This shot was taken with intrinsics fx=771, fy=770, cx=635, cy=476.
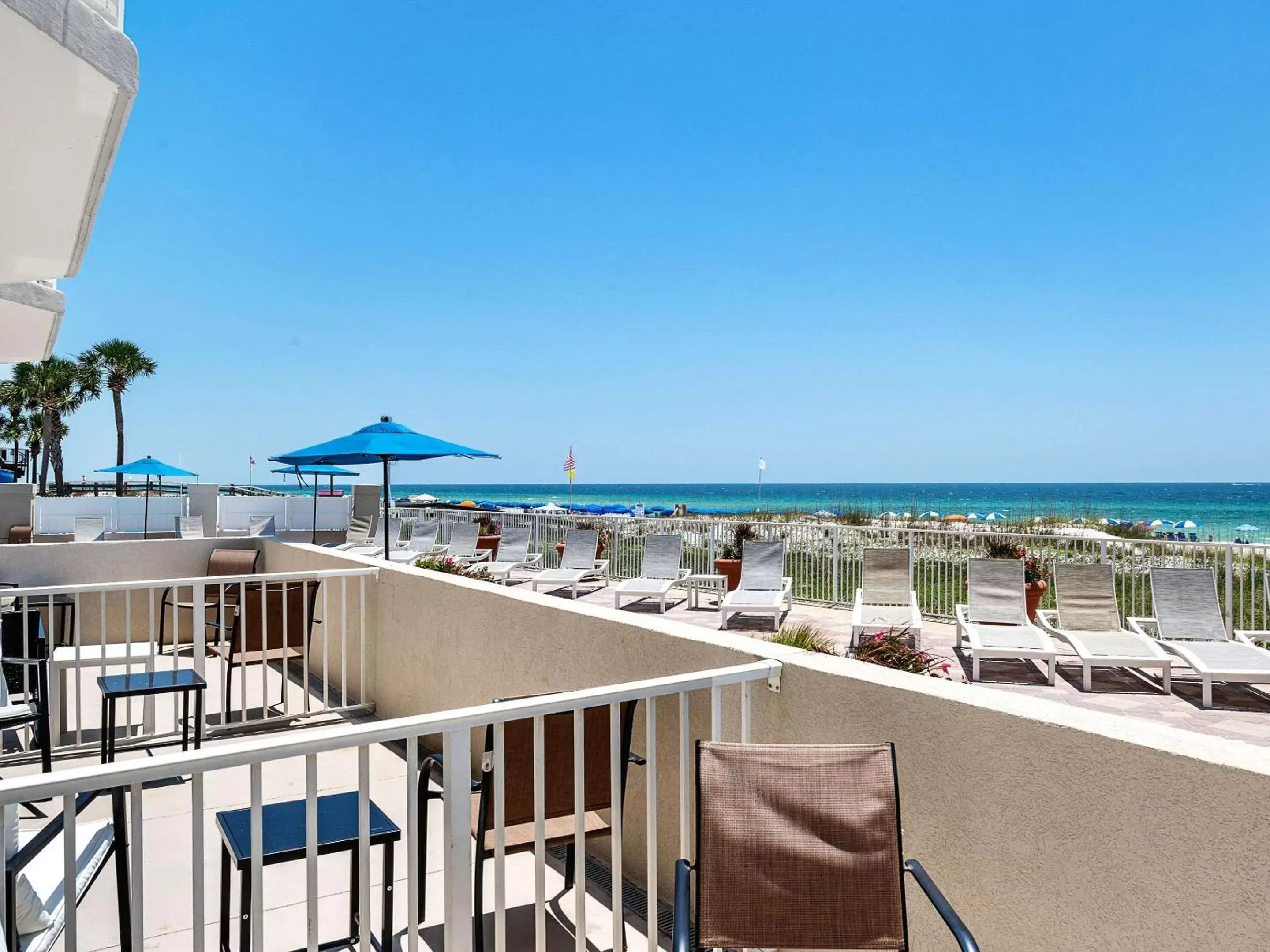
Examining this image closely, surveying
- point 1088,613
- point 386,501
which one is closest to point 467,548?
point 386,501

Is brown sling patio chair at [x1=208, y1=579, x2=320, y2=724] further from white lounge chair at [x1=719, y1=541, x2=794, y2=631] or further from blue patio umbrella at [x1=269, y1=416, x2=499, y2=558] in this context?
white lounge chair at [x1=719, y1=541, x2=794, y2=631]

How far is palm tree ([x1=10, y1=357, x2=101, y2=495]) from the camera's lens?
1491 inches

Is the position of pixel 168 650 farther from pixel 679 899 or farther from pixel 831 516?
pixel 831 516

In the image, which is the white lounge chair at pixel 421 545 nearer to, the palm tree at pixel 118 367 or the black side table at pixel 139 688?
the black side table at pixel 139 688

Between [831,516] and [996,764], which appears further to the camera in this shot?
[831,516]

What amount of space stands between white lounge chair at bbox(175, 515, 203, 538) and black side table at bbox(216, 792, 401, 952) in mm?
18015

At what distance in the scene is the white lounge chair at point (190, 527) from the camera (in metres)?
18.2

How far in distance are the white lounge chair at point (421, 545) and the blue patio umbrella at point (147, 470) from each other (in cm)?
660

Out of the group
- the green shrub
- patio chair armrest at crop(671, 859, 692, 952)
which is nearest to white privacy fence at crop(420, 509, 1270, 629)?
the green shrub

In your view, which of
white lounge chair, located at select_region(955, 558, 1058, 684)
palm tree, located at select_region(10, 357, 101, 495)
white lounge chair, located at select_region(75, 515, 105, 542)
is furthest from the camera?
palm tree, located at select_region(10, 357, 101, 495)

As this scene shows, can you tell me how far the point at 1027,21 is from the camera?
1742 cm

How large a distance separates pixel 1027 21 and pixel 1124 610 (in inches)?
619

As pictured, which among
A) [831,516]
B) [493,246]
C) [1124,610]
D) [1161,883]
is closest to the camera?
[1161,883]

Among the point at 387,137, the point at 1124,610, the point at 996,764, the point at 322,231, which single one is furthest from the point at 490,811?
the point at 322,231
